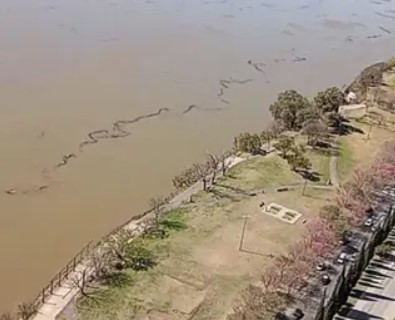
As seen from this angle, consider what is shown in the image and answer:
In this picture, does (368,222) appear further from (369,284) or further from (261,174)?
(261,174)

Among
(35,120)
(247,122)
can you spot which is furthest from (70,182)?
(247,122)

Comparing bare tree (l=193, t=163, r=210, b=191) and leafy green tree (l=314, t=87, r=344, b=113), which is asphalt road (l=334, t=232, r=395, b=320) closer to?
bare tree (l=193, t=163, r=210, b=191)

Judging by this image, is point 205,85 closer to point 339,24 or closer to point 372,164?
point 372,164

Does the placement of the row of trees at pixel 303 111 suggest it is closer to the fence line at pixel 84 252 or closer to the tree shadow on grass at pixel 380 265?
the fence line at pixel 84 252

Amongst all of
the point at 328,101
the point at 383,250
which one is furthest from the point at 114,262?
the point at 328,101

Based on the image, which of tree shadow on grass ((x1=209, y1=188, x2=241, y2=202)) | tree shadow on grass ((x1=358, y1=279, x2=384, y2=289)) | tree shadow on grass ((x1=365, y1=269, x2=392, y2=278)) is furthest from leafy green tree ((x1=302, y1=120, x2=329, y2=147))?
tree shadow on grass ((x1=358, y1=279, x2=384, y2=289))
